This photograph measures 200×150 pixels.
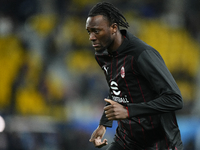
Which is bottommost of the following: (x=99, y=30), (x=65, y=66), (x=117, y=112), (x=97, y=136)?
(x=97, y=136)

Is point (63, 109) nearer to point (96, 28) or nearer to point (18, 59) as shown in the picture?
point (18, 59)

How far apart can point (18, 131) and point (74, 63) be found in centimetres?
190

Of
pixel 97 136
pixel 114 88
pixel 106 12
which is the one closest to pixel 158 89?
pixel 114 88

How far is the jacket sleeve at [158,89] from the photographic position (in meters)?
2.10

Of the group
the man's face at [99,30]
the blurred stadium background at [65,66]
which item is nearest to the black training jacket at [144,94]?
the man's face at [99,30]

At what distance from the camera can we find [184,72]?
6582 mm

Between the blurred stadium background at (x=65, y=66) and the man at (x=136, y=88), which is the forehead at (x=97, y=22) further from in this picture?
the blurred stadium background at (x=65, y=66)

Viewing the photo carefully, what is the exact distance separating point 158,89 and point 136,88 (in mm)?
285

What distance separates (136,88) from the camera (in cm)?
239

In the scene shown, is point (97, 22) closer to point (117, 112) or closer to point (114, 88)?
point (114, 88)

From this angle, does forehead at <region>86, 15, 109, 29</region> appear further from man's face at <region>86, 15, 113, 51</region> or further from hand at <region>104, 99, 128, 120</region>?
hand at <region>104, 99, 128, 120</region>

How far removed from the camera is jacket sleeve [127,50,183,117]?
2096 millimetres

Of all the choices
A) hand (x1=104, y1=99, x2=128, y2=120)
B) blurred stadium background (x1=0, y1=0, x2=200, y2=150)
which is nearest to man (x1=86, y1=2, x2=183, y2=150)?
hand (x1=104, y1=99, x2=128, y2=120)

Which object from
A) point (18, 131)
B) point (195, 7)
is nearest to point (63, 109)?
point (18, 131)
